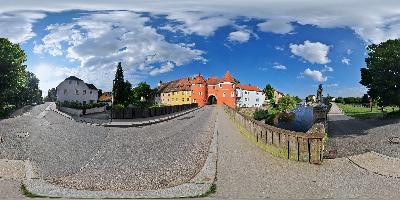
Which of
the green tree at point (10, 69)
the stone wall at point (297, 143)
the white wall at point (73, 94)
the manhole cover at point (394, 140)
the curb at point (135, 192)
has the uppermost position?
the green tree at point (10, 69)

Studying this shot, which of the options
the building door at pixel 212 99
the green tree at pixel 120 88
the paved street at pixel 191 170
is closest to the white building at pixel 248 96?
the building door at pixel 212 99

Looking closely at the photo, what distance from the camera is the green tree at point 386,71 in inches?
1693

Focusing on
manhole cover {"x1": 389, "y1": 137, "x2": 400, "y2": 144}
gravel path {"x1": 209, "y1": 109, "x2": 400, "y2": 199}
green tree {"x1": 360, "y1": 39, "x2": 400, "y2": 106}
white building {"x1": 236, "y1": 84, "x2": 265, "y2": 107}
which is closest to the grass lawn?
green tree {"x1": 360, "y1": 39, "x2": 400, "y2": 106}

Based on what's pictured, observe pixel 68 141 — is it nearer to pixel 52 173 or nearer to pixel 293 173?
pixel 52 173

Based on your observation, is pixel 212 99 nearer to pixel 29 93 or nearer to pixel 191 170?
pixel 29 93

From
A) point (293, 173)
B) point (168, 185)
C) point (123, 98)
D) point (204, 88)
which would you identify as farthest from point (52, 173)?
point (204, 88)

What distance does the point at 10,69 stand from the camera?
45844 millimetres

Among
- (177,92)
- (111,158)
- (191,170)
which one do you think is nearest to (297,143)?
(191,170)

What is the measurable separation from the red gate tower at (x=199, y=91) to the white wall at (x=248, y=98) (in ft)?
30.1

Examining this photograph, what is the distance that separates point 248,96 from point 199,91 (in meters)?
16.6

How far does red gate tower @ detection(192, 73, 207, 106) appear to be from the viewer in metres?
102

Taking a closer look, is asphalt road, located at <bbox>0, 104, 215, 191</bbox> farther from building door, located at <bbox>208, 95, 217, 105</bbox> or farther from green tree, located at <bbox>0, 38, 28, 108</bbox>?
building door, located at <bbox>208, 95, 217, 105</bbox>

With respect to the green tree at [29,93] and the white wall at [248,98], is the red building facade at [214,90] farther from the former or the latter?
the green tree at [29,93]

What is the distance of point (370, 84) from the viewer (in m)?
47.5
